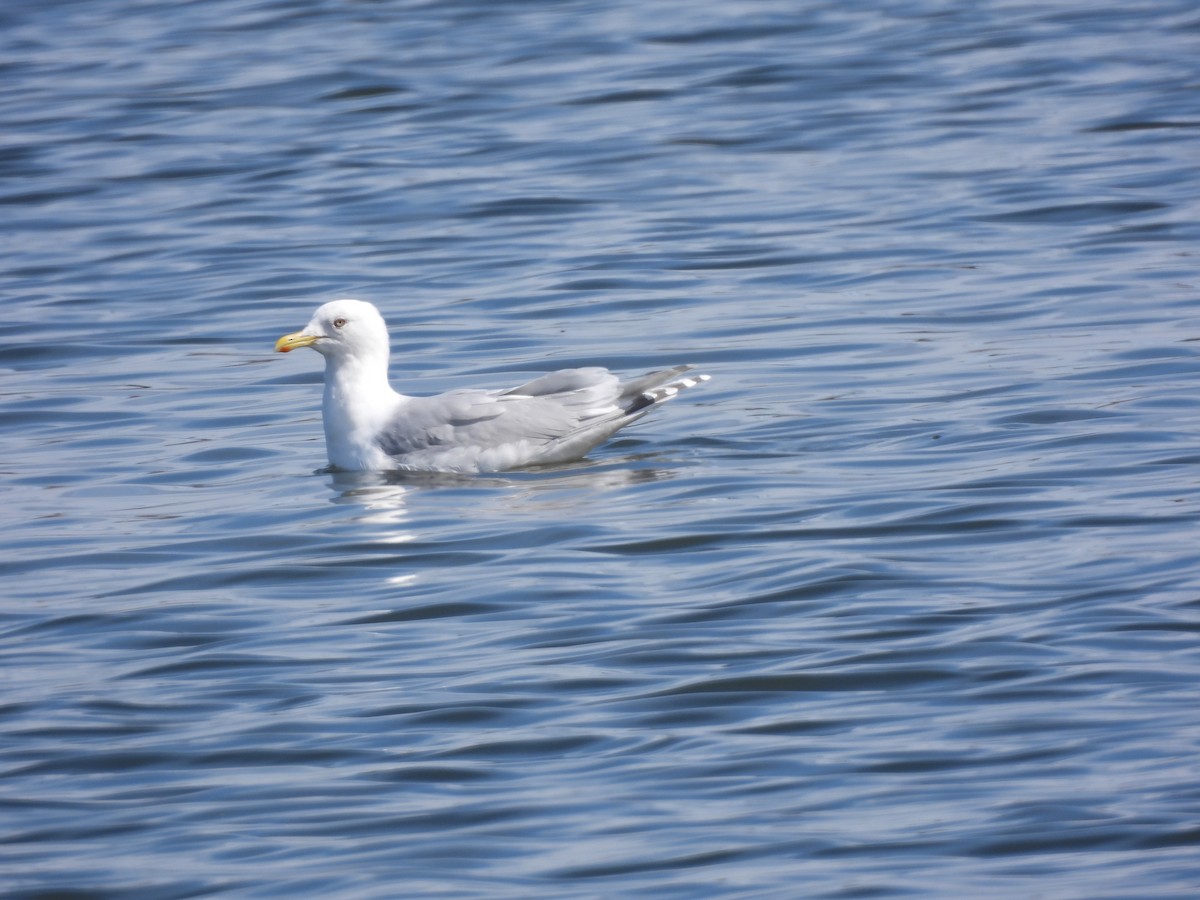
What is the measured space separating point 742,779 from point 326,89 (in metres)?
15.8

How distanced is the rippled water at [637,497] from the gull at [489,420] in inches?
5.5

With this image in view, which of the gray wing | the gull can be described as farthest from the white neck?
the gray wing

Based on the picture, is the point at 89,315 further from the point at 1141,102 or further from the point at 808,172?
the point at 1141,102

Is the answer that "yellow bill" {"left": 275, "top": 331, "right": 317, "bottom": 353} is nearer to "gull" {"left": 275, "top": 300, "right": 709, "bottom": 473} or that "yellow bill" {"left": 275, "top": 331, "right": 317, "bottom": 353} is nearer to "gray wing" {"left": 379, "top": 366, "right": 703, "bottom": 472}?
"gull" {"left": 275, "top": 300, "right": 709, "bottom": 473}

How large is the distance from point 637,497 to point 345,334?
81.6 inches

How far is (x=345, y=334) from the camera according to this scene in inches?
413

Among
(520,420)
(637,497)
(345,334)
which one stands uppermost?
(345,334)

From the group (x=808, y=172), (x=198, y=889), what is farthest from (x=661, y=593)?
(x=808, y=172)

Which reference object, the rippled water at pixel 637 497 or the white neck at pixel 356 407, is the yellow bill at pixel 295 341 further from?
the rippled water at pixel 637 497

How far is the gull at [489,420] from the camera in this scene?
984 centimetres

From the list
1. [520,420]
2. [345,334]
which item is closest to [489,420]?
[520,420]

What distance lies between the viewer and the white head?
10.5 meters

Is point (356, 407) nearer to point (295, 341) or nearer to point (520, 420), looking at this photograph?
point (295, 341)

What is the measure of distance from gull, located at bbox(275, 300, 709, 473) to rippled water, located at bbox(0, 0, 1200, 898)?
0.45ft
